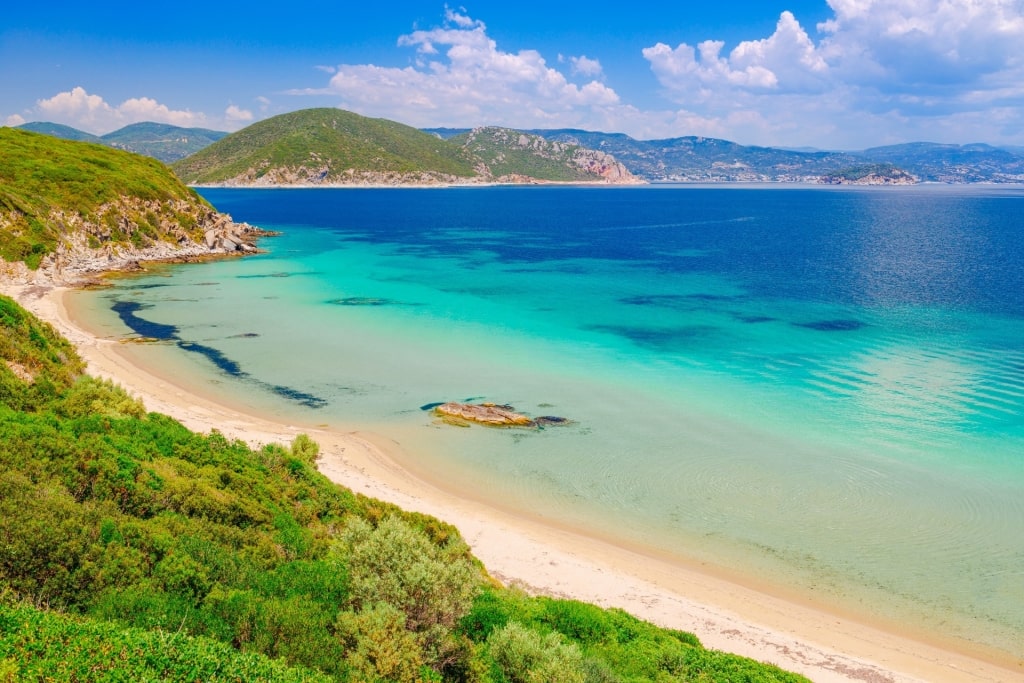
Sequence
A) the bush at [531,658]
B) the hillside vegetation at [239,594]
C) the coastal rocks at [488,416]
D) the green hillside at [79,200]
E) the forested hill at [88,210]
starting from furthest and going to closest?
the forested hill at [88,210] → the green hillside at [79,200] → the coastal rocks at [488,416] → the bush at [531,658] → the hillside vegetation at [239,594]

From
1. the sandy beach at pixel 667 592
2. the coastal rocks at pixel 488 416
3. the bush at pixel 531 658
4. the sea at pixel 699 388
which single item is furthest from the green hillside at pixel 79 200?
the bush at pixel 531 658

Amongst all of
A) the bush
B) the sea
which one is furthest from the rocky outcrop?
the bush

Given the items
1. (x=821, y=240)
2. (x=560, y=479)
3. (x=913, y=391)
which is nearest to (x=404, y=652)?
(x=560, y=479)

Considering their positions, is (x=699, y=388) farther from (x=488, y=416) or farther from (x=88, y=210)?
(x=88, y=210)

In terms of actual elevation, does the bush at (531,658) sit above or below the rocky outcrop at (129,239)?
below

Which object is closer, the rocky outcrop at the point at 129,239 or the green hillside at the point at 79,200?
the rocky outcrop at the point at 129,239

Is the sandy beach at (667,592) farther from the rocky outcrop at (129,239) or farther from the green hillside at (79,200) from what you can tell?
the green hillside at (79,200)
